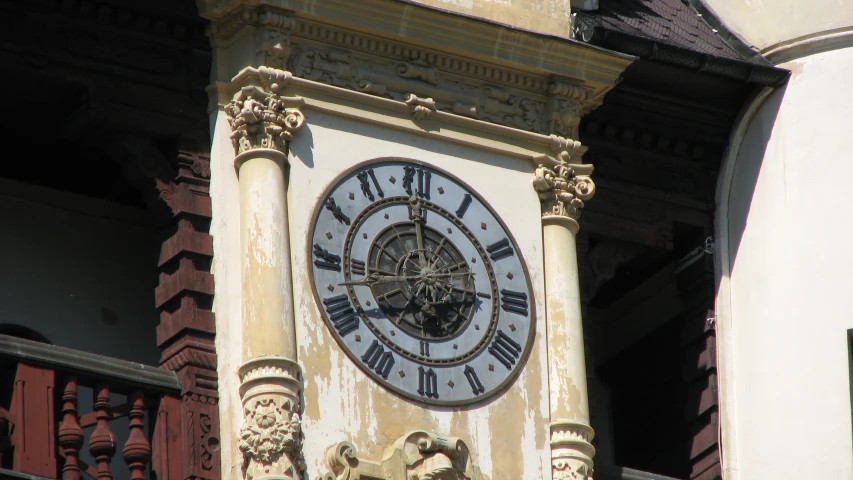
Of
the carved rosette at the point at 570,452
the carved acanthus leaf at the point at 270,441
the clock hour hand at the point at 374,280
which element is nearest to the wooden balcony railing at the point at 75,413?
the carved acanthus leaf at the point at 270,441

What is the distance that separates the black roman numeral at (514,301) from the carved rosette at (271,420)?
1686mm

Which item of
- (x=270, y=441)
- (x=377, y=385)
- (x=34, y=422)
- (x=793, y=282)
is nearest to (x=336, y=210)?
(x=377, y=385)

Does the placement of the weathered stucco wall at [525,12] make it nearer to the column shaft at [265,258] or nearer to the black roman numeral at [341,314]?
the column shaft at [265,258]

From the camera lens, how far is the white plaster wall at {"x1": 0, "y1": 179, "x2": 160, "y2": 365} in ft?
63.7

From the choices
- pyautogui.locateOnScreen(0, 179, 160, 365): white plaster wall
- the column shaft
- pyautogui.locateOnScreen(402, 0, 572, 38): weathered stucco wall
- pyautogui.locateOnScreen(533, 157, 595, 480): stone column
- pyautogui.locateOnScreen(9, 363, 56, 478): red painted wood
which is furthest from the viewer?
pyautogui.locateOnScreen(402, 0, 572, 38): weathered stucco wall

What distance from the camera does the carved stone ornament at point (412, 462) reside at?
1781cm

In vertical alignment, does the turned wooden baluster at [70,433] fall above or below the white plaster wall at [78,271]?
below

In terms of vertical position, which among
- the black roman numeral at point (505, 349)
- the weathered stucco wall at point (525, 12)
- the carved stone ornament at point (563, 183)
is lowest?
the black roman numeral at point (505, 349)

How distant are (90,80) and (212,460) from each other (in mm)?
2376

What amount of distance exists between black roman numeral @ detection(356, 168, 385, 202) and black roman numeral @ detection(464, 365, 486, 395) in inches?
46.0

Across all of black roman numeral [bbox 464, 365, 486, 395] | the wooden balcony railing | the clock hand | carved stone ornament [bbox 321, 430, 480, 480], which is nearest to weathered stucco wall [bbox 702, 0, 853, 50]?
the clock hand

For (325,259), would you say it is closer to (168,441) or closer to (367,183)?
(367,183)

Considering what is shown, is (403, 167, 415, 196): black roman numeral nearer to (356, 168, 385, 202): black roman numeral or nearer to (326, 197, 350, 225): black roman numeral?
(356, 168, 385, 202): black roman numeral

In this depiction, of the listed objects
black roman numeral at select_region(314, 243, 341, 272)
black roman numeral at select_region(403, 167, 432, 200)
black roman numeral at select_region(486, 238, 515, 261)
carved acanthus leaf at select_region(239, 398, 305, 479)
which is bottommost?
carved acanthus leaf at select_region(239, 398, 305, 479)
